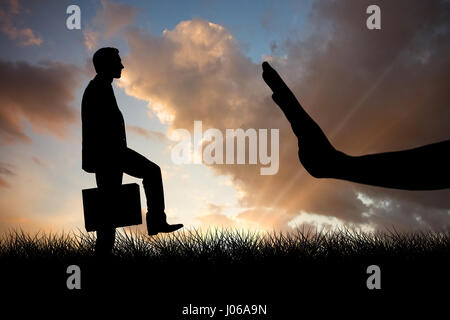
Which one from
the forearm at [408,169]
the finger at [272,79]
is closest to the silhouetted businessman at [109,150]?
the finger at [272,79]

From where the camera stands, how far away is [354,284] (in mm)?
3596

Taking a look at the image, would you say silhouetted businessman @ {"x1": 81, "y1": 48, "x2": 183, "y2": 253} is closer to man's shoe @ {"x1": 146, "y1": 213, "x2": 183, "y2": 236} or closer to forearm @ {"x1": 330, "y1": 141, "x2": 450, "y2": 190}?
man's shoe @ {"x1": 146, "y1": 213, "x2": 183, "y2": 236}

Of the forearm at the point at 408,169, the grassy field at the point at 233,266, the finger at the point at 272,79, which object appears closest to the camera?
the forearm at the point at 408,169

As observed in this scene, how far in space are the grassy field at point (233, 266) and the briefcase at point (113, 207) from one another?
0.43 metres

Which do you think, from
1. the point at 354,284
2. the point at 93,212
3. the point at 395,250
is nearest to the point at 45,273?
the point at 93,212

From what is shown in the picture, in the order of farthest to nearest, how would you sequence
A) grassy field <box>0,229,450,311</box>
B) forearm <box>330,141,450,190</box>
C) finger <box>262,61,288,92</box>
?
grassy field <box>0,229,450,311</box>
finger <box>262,61,288,92</box>
forearm <box>330,141,450,190</box>

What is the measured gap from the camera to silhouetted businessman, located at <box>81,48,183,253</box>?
3.72 metres

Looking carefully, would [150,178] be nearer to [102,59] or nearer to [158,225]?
[158,225]

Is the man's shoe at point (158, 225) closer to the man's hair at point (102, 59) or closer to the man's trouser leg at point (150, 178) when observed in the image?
the man's trouser leg at point (150, 178)

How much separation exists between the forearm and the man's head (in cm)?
299

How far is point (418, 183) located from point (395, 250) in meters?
3.19

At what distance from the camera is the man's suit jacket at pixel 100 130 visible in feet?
12.2

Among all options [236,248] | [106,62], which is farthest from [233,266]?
[106,62]

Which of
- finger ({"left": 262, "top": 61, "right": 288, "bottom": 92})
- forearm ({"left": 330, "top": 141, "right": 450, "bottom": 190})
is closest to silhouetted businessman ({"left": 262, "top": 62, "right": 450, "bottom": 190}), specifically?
forearm ({"left": 330, "top": 141, "right": 450, "bottom": 190})
